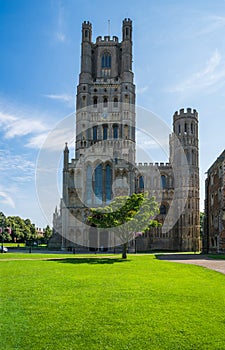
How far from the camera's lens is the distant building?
41875mm

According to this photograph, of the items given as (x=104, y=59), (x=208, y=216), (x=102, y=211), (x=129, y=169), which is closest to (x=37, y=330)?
(x=102, y=211)

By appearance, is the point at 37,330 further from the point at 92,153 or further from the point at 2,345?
the point at 92,153

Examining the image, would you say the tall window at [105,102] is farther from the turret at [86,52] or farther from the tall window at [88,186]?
the tall window at [88,186]

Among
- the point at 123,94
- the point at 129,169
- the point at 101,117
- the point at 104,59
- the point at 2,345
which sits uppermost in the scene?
the point at 104,59

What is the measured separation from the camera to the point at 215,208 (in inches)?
1826

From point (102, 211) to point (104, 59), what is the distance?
4512cm

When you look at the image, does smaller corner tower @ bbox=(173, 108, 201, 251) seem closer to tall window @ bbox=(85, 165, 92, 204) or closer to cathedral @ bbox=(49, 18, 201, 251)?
cathedral @ bbox=(49, 18, 201, 251)

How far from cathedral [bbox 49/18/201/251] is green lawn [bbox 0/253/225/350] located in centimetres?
4229

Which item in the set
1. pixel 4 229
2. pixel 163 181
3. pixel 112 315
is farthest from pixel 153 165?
pixel 112 315

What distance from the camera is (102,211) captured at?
34.6 m

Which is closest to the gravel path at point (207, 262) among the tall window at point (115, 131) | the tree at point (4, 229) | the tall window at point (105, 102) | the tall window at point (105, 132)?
the tree at point (4, 229)

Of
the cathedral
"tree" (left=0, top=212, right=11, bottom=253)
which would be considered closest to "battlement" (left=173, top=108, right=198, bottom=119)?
the cathedral

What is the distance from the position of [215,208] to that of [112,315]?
129 ft

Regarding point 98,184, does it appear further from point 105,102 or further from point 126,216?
point 126,216
